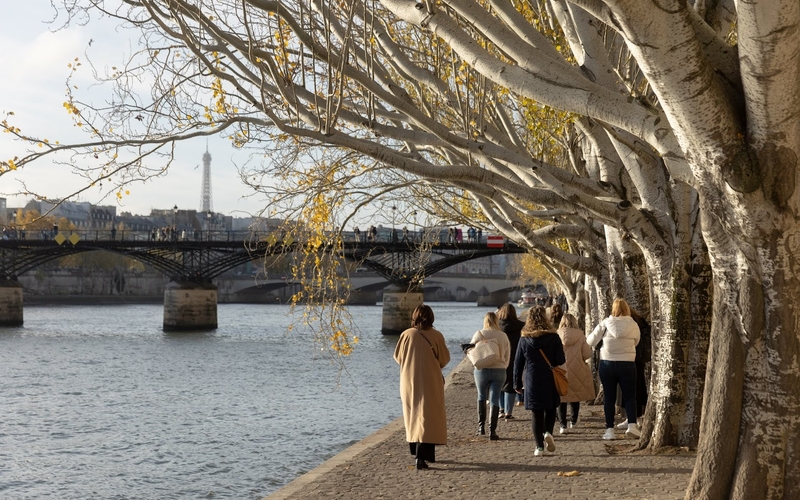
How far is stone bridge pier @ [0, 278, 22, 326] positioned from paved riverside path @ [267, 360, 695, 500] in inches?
2461

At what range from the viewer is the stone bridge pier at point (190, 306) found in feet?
219

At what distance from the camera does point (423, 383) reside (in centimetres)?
975

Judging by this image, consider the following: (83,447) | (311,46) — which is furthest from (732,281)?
(83,447)

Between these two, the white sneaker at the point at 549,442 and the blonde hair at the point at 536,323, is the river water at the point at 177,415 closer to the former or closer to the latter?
the white sneaker at the point at 549,442

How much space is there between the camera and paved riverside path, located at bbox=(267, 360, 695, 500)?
8484 millimetres

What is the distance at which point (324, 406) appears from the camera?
2439 cm

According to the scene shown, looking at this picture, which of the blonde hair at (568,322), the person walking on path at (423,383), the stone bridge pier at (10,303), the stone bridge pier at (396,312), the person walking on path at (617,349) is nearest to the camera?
the person walking on path at (423,383)

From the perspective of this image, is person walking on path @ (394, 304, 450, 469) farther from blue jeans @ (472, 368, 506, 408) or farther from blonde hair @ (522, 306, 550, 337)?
blue jeans @ (472, 368, 506, 408)

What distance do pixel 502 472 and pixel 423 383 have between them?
1.11 meters

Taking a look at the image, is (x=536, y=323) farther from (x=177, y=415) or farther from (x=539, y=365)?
(x=177, y=415)

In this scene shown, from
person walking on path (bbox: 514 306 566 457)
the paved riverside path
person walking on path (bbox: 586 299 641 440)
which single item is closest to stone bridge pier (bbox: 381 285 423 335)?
the paved riverside path

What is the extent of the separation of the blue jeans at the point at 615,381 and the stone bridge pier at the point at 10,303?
64170 mm

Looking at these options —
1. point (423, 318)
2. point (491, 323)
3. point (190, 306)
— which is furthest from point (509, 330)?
point (190, 306)

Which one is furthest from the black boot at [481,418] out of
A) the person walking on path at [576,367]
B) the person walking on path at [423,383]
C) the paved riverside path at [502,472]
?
the person walking on path at [423,383]
